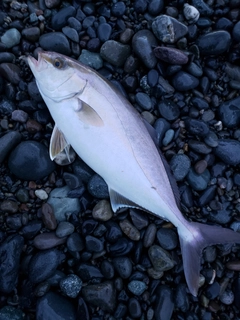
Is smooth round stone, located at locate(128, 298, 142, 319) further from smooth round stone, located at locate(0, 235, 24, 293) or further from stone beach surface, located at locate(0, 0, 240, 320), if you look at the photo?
smooth round stone, located at locate(0, 235, 24, 293)

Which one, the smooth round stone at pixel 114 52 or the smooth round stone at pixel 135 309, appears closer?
the smooth round stone at pixel 135 309

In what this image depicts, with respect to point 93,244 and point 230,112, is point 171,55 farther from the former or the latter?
point 93,244

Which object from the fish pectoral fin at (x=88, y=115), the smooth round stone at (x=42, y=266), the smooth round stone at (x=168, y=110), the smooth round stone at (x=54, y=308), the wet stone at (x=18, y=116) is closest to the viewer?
the fish pectoral fin at (x=88, y=115)

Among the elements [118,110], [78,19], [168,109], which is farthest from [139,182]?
[78,19]

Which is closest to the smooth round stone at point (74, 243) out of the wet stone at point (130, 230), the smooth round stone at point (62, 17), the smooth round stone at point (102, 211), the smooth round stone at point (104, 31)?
the smooth round stone at point (102, 211)

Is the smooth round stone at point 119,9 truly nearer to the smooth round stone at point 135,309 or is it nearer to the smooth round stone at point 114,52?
the smooth round stone at point 114,52

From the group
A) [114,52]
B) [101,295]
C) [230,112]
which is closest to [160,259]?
[101,295]

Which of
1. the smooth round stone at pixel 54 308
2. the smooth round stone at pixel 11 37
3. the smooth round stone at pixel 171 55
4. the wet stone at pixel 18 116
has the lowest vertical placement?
the smooth round stone at pixel 54 308

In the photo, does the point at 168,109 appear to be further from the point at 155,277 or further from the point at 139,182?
the point at 155,277
